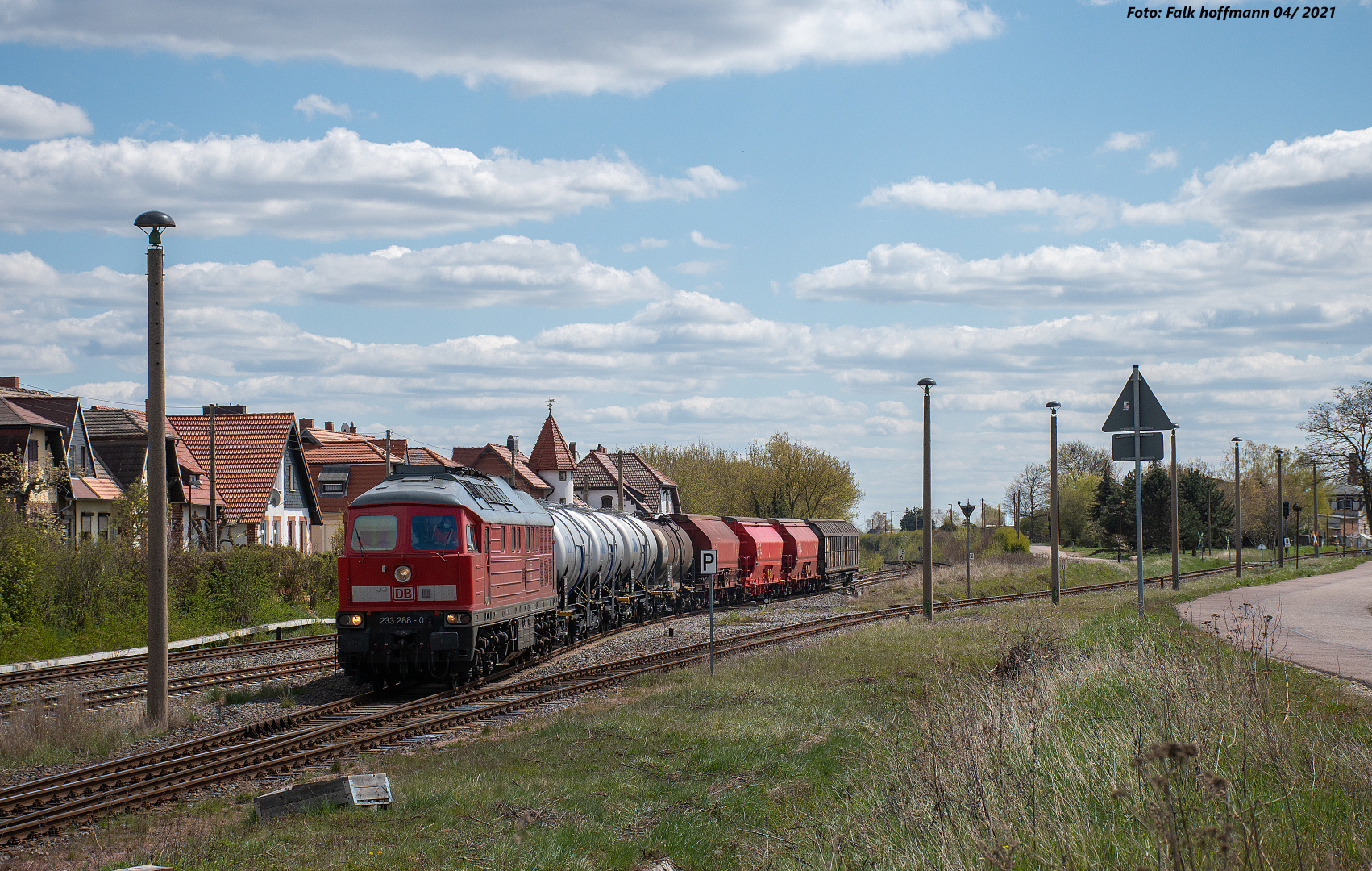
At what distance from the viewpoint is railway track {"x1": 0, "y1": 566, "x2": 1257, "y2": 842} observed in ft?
35.3

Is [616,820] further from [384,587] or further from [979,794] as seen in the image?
[384,587]

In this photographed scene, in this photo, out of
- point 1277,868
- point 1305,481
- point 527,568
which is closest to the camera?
point 1277,868

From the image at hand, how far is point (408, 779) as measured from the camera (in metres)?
11.7

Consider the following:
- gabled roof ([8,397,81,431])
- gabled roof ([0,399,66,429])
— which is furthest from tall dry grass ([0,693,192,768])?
gabled roof ([8,397,81,431])

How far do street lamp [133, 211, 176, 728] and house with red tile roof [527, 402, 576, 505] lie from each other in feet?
225

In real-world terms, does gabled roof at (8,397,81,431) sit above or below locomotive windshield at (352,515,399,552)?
Answer: above

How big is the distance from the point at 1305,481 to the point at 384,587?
107 meters

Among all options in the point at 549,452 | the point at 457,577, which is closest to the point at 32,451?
the point at 457,577

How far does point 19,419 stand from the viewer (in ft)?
125

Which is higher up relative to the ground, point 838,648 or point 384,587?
point 384,587

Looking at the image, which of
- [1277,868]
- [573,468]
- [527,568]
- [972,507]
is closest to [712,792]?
[1277,868]

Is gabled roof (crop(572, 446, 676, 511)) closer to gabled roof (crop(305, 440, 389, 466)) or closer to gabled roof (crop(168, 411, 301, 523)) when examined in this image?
gabled roof (crop(305, 440, 389, 466))

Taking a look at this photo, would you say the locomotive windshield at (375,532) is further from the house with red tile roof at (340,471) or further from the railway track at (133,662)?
the house with red tile roof at (340,471)

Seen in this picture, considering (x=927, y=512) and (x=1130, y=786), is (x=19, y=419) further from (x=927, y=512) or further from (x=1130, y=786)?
(x=1130, y=786)
